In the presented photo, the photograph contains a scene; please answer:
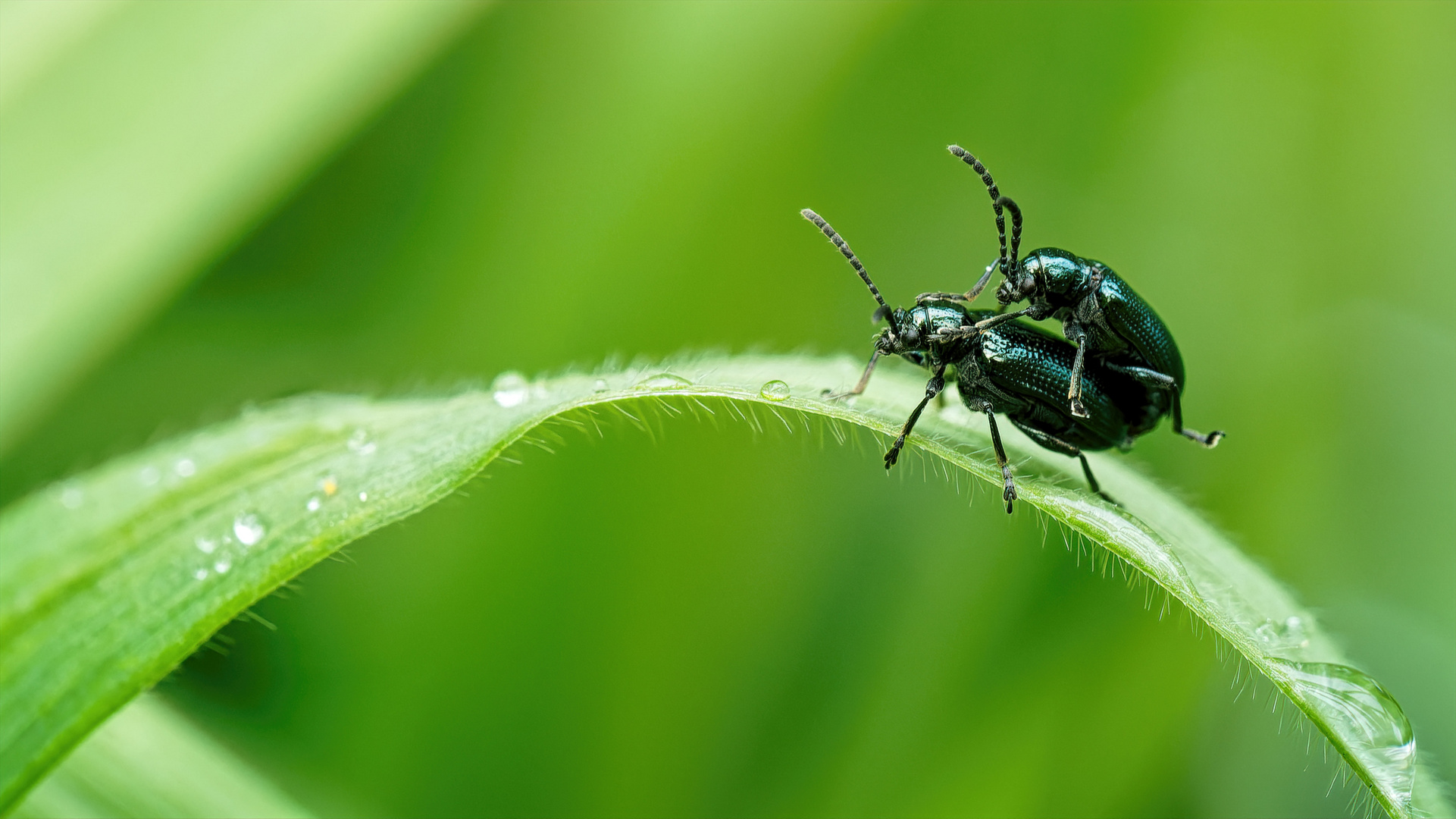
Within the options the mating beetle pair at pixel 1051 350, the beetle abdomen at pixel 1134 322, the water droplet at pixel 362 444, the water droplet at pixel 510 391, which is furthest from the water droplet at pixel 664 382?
the beetle abdomen at pixel 1134 322

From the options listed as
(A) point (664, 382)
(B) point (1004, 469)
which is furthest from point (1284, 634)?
(A) point (664, 382)

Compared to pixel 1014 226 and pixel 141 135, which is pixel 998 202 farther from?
pixel 141 135

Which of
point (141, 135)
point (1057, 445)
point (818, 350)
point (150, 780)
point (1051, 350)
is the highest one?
point (1051, 350)

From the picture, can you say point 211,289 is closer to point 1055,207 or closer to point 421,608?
point 421,608

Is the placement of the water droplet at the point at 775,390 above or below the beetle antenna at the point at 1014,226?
below

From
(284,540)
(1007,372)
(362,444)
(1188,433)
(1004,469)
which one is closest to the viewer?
(284,540)

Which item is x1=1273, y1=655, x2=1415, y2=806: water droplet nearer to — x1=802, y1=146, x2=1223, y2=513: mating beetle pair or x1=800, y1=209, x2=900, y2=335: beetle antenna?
x1=802, y1=146, x2=1223, y2=513: mating beetle pair

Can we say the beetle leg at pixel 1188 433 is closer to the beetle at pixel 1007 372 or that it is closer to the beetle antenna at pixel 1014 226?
the beetle at pixel 1007 372
